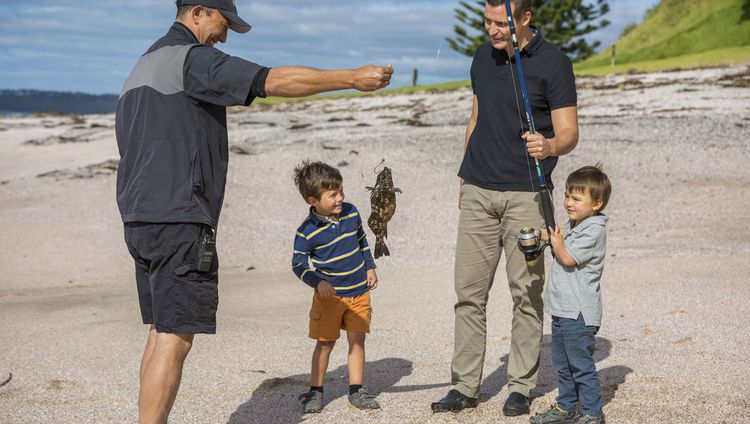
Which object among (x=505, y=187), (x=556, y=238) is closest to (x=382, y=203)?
(x=505, y=187)

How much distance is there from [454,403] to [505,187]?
4.05ft

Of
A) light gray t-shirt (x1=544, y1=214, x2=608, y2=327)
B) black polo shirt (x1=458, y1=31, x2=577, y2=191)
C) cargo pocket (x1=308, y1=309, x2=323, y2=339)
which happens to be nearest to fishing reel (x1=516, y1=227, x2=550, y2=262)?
light gray t-shirt (x1=544, y1=214, x2=608, y2=327)

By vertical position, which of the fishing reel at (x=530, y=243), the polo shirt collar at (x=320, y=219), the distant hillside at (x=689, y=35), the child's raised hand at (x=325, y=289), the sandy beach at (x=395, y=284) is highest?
the distant hillside at (x=689, y=35)

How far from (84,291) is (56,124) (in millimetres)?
22042

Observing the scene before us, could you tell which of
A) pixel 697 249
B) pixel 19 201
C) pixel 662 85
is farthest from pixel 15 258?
pixel 662 85

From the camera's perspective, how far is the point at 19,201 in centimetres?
1451

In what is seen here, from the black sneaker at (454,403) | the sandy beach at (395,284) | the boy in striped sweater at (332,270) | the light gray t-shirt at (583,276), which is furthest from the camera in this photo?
the sandy beach at (395,284)

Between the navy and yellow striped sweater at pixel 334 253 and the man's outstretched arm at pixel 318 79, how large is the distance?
141 centimetres

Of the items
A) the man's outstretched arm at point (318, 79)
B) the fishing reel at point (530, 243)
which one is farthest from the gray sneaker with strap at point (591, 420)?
the man's outstretched arm at point (318, 79)

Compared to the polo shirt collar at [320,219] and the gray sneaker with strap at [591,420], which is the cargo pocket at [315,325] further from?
the gray sneaker with strap at [591,420]

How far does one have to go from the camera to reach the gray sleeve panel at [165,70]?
158 inches

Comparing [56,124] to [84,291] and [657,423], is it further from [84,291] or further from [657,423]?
[657,423]

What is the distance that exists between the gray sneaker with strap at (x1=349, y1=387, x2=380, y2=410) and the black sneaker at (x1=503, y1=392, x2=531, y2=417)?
72 centimetres

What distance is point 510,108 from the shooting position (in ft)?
17.1
